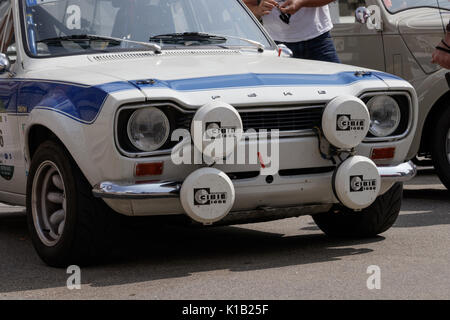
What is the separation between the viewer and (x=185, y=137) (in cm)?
549

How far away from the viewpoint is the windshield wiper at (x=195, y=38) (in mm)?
6809

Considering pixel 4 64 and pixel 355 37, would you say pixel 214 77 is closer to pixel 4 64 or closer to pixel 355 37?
pixel 4 64

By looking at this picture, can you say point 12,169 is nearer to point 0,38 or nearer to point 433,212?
point 0,38

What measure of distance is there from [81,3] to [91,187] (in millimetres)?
1605

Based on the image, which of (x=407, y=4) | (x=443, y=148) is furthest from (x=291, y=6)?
(x=443, y=148)

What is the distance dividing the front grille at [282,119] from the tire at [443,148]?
286 cm

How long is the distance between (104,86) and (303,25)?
307 cm

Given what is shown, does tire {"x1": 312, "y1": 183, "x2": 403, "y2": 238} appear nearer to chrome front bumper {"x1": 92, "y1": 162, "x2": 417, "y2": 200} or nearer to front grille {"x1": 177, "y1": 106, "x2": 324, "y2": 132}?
front grille {"x1": 177, "y1": 106, "x2": 324, "y2": 132}

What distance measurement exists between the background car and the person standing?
2.65 ft

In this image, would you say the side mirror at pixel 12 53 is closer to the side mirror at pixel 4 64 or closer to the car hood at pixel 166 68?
the side mirror at pixel 4 64

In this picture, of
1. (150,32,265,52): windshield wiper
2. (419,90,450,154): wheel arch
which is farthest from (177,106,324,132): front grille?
(419,90,450,154): wheel arch

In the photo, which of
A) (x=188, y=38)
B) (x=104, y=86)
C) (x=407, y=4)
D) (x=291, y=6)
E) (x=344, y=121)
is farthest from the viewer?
(x=407, y=4)

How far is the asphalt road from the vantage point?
504 cm

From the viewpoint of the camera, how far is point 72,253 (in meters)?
5.72
